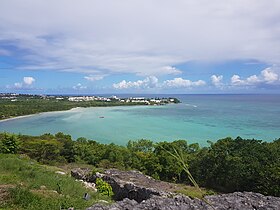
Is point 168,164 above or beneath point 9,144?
beneath

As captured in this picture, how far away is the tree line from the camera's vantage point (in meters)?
15.8

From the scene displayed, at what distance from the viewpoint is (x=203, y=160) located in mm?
19031

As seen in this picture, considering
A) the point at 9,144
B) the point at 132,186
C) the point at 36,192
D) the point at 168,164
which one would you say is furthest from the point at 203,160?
the point at 9,144

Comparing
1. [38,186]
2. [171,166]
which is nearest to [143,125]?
[171,166]

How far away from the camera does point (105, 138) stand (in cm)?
4103

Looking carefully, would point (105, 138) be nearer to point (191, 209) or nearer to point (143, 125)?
point (143, 125)

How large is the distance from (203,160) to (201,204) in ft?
40.4

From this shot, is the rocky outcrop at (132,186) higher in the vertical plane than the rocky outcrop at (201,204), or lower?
lower

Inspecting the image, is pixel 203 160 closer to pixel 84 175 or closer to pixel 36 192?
pixel 84 175

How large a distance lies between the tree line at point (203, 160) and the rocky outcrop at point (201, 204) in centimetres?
440

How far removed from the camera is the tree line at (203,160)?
15.8 metres

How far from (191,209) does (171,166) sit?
12372mm

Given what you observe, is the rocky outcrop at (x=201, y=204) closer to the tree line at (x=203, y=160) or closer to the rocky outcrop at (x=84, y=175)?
the tree line at (x=203, y=160)

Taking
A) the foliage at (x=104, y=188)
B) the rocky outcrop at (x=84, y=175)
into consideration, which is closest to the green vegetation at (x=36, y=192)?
the foliage at (x=104, y=188)
